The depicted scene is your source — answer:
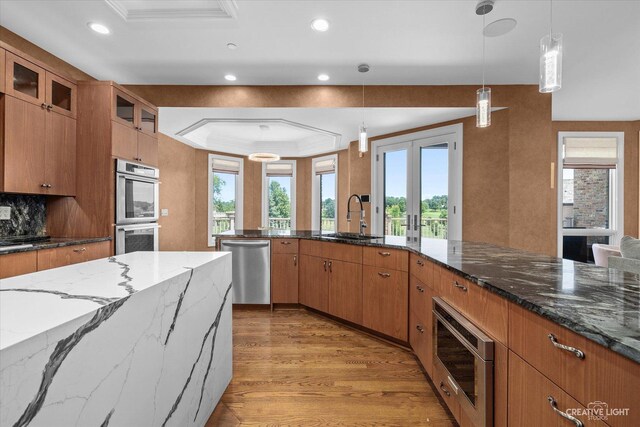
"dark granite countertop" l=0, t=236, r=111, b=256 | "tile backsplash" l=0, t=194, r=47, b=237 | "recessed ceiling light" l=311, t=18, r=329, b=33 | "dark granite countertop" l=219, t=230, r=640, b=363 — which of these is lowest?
"dark granite countertop" l=219, t=230, r=640, b=363

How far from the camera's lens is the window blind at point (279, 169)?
267 inches

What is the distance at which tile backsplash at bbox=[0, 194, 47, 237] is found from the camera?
2678mm

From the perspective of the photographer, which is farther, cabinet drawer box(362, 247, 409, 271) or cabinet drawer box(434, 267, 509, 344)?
cabinet drawer box(362, 247, 409, 271)

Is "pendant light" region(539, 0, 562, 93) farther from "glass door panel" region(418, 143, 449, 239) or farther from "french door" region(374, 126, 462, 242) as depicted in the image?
"glass door panel" region(418, 143, 449, 239)

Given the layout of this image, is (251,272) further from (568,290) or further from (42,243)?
(568,290)

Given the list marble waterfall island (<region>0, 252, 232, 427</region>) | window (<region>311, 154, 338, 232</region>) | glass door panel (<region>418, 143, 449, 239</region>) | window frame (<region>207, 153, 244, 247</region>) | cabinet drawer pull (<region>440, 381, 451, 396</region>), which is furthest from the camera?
window (<region>311, 154, 338, 232</region>)

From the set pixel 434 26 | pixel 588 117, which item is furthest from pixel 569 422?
pixel 588 117

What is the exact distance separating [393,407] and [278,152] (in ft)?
18.3

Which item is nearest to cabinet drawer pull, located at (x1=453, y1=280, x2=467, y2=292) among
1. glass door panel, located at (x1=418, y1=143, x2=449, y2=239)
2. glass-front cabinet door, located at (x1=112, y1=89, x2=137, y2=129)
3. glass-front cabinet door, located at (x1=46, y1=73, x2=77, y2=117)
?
glass door panel, located at (x1=418, y1=143, x2=449, y2=239)

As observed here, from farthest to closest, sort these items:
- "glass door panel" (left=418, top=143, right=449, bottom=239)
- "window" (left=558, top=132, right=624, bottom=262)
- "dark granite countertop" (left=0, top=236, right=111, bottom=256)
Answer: "window" (left=558, top=132, right=624, bottom=262), "glass door panel" (left=418, top=143, right=449, bottom=239), "dark granite countertop" (left=0, top=236, right=111, bottom=256)

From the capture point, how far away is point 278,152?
6621 mm

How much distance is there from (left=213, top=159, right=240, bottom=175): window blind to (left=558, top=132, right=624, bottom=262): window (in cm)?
610

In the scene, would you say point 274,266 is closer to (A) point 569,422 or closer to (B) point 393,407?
→ (B) point 393,407

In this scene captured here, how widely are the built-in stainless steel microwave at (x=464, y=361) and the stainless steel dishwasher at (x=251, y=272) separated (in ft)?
7.07
